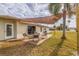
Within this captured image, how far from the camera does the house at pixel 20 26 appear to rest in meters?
1.92

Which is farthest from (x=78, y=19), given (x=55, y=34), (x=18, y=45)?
(x=18, y=45)

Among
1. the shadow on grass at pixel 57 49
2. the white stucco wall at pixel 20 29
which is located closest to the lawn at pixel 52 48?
the shadow on grass at pixel 57 49

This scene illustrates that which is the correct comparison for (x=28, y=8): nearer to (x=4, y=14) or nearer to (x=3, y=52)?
(x=4, y=14)

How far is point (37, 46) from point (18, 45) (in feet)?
0.62

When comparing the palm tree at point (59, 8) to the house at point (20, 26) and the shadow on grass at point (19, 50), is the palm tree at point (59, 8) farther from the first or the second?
the shadow on grass at point (19, 50)

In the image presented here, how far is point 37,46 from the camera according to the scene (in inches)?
76.9

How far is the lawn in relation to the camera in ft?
6.34

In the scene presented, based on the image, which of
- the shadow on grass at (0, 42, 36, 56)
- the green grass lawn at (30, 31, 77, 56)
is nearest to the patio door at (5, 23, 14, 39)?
the shadow on grass at (0, 42, 36, 56)

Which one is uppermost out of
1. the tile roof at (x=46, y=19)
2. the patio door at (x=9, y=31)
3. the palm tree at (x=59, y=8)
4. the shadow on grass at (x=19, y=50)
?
the palm tree at (x=59, y=8)

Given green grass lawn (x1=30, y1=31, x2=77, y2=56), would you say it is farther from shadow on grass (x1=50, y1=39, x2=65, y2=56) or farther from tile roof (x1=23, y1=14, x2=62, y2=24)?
tile roof (x1=23, y1=14, x2=62, y2=24)

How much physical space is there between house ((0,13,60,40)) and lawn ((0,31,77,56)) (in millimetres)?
117

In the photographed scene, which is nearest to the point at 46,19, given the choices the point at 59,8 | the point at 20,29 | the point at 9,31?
the point at 59,8

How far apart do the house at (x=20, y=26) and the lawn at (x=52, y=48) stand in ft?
0.38

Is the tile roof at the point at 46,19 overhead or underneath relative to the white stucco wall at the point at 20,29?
overhead
